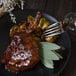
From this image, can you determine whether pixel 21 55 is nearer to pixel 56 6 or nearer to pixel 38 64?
pixel 38 64

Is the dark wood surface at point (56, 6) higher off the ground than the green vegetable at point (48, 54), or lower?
higher

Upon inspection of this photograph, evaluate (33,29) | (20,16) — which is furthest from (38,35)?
(20,16)

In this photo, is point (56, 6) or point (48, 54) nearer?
point (48, 54)

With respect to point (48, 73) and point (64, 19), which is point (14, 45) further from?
point (64, 19)

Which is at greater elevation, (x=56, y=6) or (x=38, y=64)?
(x=56, y=6)

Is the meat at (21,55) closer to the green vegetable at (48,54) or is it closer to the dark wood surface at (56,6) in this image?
the green vegetable at (48,54)

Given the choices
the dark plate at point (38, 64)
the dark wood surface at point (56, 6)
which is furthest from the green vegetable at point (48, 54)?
the dark wood surface at point (56, 6)

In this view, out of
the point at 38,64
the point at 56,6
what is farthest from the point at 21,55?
the point at 56,6
